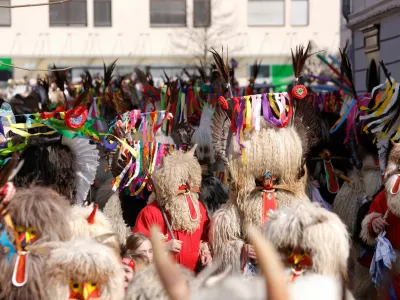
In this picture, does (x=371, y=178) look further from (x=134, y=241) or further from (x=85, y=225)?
(x=85, y=225)

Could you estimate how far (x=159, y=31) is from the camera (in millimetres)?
30531

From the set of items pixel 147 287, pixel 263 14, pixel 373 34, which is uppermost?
pixel 263 14

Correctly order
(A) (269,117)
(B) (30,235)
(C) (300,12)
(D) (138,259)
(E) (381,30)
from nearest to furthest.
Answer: (B) (30,235) → (D) (138,259) → (A) (269,117) → (E) (381,30) → (C) (300,12)

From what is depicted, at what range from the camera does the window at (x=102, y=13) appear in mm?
30203

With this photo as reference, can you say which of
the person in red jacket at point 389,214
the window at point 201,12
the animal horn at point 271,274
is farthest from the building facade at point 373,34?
the window at point 201,12

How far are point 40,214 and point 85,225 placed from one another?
0.43m

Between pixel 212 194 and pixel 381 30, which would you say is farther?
pixel 381 30

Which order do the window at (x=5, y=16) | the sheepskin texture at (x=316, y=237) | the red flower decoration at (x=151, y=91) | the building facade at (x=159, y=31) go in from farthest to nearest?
the building facade at (x=159, y=31) < the window at (x=5, y=16) < the red flower decoration at (x=151, y=91) < the sheepskin texture at (x=316, y=237)

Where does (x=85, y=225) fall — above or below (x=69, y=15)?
below

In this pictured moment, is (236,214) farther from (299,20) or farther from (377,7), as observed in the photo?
(299,20)

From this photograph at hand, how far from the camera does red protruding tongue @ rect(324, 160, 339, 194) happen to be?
271 inches

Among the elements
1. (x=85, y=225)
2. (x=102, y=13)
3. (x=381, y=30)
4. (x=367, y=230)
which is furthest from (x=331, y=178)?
(x=102, y=13)

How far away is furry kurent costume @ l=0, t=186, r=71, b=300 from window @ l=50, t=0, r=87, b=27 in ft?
88.6

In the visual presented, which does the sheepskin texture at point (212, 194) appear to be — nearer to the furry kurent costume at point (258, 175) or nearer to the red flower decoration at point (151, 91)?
the furry kurent costume at point (258, 175)
